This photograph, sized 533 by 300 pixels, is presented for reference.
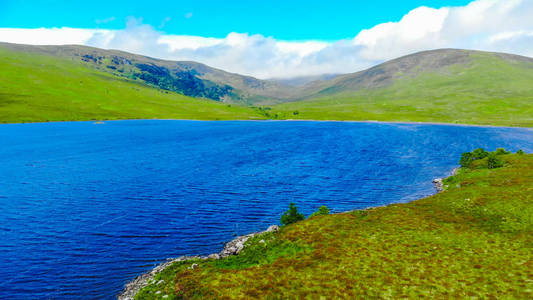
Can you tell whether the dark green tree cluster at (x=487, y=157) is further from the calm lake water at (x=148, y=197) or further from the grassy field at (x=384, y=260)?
the grassy field at (x=384, y=260)

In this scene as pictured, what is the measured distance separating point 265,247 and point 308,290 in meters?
10.3

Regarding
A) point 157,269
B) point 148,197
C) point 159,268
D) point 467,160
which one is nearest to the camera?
point 157,269

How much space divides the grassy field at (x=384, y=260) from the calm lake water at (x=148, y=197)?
9.17 m

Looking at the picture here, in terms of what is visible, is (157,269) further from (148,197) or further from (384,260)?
(148,197)

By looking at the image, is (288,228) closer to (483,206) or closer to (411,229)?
(411,229)

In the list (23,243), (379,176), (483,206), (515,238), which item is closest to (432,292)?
(515,238)

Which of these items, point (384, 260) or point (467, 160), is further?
point (467, 160)

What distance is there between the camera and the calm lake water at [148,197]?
32500 mm

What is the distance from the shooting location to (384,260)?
85.3ft

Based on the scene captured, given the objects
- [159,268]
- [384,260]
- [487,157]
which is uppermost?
[487,157]

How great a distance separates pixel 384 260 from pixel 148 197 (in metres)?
46.7

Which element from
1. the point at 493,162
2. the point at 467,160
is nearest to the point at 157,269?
the point at 493,162

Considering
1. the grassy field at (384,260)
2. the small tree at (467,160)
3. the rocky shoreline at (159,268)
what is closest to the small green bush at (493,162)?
the small tree at (467,160)

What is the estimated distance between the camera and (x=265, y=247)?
3216 cm
